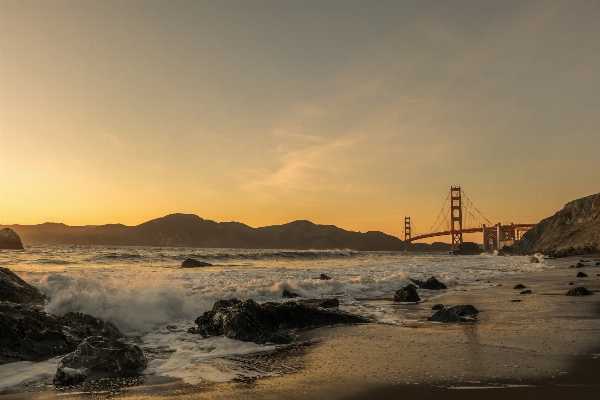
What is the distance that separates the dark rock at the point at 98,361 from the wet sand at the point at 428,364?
0.36m

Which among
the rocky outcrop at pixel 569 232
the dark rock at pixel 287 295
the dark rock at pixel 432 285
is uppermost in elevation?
the rocky outcrop at pixel 569 232

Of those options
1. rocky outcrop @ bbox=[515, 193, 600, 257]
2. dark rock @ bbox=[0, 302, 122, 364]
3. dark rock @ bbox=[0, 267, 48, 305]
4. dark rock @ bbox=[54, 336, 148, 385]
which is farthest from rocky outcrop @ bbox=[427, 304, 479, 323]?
rocky outcrop @ bbox=[515, 193, 600, 257]

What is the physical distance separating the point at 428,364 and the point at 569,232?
82458 mm

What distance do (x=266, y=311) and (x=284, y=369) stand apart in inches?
118

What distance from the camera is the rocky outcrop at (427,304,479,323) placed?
8692 millimetres

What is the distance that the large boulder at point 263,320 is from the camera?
7.35 meters

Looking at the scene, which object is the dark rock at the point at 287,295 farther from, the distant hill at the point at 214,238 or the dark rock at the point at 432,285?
the distant hill at the point at 214,238

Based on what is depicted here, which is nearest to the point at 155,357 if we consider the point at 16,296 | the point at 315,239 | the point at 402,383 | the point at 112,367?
the point at 112,367

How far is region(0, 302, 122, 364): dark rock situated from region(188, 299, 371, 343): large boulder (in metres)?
2.05

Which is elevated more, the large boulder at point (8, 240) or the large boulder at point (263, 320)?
the large boulder at point (8, 240)

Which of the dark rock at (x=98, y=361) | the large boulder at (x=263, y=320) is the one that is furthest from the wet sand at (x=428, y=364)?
the large boulder at (x=263, y=320)

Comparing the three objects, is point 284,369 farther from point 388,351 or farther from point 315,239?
point 315,239

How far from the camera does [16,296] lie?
34.1 feet

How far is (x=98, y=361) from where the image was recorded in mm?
5340
